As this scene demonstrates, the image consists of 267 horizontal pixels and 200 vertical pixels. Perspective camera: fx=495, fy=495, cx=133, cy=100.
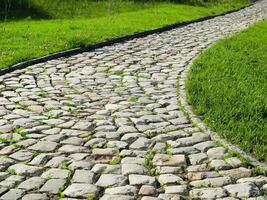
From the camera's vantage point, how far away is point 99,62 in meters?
11.0

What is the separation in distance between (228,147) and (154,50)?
6.97 metres

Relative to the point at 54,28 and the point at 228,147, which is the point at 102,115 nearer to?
the point at 228,147

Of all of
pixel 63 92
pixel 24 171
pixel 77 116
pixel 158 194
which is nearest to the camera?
pixel 158 194

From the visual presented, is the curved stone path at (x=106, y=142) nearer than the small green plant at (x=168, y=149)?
Yes

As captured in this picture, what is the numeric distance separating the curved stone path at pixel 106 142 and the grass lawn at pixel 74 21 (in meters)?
1.99

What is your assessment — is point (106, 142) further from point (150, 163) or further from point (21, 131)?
point (21, 131)

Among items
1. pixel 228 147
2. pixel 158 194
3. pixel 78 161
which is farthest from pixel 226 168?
pixel 78 161

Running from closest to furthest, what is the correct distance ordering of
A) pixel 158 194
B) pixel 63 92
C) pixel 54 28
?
pixel 158 194 → pixel 63 92 → pixel 54 28

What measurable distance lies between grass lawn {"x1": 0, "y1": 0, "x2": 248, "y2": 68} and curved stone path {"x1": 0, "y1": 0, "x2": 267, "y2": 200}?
199 centimetres

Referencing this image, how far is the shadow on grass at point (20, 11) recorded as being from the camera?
18.6m

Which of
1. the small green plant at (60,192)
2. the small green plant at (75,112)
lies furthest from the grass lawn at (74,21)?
the small green plant at (60,192)

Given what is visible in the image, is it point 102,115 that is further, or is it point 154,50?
point 154,50

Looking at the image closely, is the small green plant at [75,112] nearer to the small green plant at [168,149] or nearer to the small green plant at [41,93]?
the small green plant at [41,93]

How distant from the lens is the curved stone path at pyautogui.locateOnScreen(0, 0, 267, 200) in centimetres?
494
